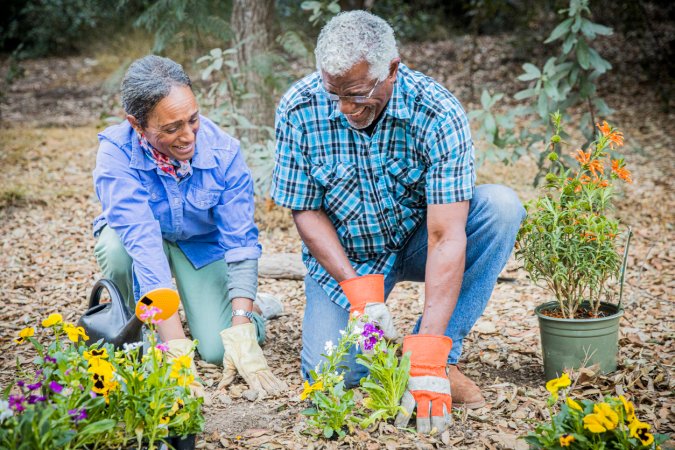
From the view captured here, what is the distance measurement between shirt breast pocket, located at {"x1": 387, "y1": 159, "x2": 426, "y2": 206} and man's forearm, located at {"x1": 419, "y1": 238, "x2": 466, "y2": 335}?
11.9 inches

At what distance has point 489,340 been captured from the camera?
291 centimetres

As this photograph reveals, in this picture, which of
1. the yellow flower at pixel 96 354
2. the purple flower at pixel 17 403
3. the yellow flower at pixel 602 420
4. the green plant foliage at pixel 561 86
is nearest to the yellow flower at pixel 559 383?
the yellow flower at pixel 602 420

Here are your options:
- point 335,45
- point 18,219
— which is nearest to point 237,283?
point 335,45

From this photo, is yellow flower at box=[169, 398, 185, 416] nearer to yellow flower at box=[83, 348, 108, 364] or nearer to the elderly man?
yellow flower at box=[83, 348, 108, 364]

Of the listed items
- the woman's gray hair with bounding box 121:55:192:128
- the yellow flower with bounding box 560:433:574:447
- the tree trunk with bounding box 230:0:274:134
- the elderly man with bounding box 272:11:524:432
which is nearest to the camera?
the yellow flower with bounding box 560:433:574:447

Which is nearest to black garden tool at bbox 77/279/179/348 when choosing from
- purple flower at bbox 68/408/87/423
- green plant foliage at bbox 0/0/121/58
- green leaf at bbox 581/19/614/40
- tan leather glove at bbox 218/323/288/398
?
tan leather glove at bbox 218/323/288/398

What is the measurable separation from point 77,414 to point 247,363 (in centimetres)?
96

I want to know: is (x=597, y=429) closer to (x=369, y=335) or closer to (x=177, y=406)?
(x=369, y=335)

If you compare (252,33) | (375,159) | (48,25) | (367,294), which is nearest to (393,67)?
(375,159)

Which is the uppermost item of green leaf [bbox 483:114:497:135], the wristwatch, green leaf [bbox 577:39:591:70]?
green leaf [bbox 577:39:591:70]

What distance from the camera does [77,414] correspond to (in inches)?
61.8

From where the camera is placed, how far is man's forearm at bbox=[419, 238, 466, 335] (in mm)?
2158

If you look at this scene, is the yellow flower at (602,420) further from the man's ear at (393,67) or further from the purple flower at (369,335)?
the man's ear at (393,67)

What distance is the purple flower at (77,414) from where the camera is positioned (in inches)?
61.2
